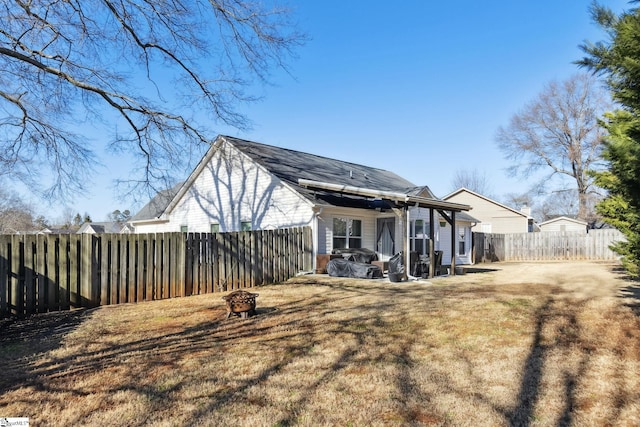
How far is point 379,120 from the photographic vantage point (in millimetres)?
22641

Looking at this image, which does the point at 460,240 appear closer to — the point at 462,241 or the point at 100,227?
the point at 462,241

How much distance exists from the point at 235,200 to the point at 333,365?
14.3 metres

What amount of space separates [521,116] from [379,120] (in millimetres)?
23147

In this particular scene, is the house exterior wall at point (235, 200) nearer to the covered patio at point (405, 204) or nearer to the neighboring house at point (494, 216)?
the covered patio at point (405, 204)

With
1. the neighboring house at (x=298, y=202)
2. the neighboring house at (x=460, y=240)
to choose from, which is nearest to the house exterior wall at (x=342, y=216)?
the neighboring house at (x=298, y=202)

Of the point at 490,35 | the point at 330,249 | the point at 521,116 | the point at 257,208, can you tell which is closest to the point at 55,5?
the point at 257,208

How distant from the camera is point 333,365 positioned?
462cm

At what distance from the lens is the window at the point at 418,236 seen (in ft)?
59.3

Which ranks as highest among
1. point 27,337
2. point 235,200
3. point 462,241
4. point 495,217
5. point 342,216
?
point 235,200

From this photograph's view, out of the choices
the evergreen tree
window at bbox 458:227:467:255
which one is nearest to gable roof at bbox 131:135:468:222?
window at bbox 458:227:467:255

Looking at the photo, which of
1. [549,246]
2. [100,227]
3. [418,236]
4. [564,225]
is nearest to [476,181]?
[564,225]

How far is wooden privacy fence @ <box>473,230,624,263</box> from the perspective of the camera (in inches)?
1045

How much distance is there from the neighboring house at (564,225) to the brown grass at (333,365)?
34580 millimetres

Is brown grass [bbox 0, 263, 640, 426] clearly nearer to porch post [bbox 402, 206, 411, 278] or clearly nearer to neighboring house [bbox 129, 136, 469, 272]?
porch post [bbox 402, 206, 411, 278]
